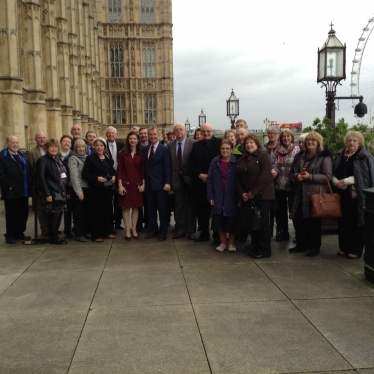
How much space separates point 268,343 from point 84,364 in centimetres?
157

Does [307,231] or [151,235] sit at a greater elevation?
[307,231]

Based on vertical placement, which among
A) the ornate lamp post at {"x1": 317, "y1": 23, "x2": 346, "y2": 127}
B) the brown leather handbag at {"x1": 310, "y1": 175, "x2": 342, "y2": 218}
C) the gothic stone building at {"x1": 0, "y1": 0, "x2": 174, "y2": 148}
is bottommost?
the brown leather handbag at {"x1": 310, "y1": 175, "x2": 342, "y2": 218}

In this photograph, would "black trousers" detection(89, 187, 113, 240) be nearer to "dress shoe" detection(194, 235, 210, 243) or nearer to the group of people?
the group of people

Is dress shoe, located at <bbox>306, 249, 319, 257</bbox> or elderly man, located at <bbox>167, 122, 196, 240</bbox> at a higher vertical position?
elderly man, located at <bbox>167, 122, 196, 240</bbox>

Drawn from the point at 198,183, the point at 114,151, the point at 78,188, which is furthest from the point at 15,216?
the point at 198,183

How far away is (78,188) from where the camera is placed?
7949 mm

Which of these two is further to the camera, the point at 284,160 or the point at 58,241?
the point at 58,241

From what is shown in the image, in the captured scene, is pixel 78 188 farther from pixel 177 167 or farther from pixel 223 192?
pixel 223 192

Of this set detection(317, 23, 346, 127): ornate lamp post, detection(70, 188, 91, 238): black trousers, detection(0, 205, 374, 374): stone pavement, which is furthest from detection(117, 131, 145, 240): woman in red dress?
detection(317, 23, 346, 127): ornate lamp post

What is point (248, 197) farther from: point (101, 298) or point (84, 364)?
point (84, 364)

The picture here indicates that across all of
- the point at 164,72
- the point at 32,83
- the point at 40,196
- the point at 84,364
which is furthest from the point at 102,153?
the point at 164,72

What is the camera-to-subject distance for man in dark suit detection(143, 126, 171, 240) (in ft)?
26.7

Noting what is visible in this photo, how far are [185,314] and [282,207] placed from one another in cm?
400

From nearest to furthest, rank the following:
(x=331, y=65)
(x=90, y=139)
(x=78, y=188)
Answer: (x=78, y=188) → (x=90, y=139) → (x=331, y=65)
